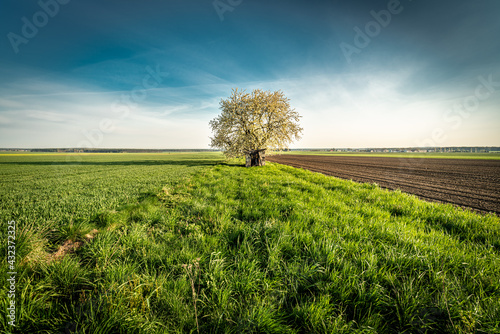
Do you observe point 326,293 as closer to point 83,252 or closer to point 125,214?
point 83,252

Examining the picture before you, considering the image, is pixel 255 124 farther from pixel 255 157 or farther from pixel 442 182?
pixel 442 182

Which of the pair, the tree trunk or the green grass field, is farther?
the tree trunk

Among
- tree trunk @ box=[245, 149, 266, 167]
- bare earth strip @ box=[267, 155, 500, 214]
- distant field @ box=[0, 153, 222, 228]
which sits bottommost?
bare earth strip @ box=[267, 155, 500, 214]

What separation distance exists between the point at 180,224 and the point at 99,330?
300 cm

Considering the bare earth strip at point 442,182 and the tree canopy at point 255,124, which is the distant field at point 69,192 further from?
the bare earth strip at point 442,182

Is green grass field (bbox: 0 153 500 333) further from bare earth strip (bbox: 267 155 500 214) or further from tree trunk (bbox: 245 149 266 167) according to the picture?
tree trunk (bbox: 245 149 266 167)

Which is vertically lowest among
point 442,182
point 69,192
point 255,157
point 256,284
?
point 442,182

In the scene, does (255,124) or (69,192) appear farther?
(255,124)

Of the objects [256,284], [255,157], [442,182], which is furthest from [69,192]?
[442,182]

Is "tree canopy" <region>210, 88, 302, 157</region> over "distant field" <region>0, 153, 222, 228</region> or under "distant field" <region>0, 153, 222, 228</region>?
over

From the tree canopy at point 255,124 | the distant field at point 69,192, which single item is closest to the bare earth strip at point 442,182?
the tree canopy at point 255,124

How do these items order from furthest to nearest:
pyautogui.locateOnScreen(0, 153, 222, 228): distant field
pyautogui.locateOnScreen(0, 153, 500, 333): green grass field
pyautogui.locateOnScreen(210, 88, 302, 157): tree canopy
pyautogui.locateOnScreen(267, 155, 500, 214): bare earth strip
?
1. pyautogui.locateOnScreen(210, 88, 302, 157): tree canopy
2. pyautogui.locateOnScreen(267, 155, 500, 214): bare earth strip
3. pyautogui.locateOnScreen(0, 153, 222, 228): distant field
4. pyautogui.locateOnScreen(0, 153, 500, 333): green grass field

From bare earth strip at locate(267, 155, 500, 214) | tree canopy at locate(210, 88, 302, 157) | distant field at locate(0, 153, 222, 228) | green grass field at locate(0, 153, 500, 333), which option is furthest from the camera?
tree canopy at locate(210, 88, 302, 157)

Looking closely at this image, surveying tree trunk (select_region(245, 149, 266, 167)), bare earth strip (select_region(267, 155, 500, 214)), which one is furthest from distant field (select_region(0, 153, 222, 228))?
bare earth strip (select_region(267, 155, 500, 214))
